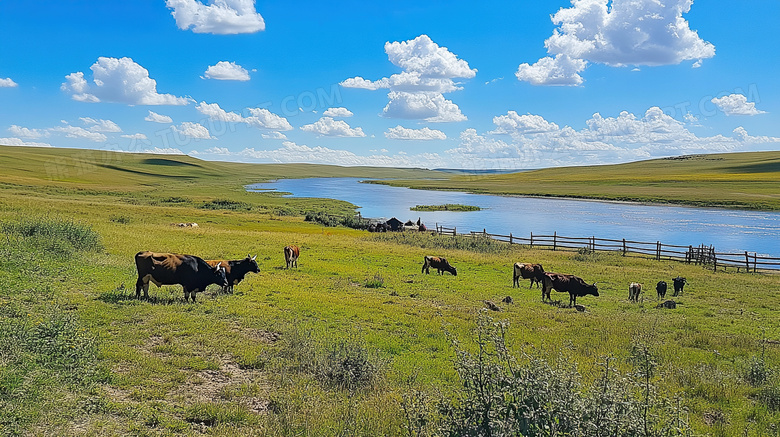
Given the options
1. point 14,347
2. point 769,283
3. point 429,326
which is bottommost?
point 769,283

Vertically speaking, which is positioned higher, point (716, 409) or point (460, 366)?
point (460, 366)

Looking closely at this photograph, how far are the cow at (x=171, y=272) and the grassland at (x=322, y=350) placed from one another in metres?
0.43

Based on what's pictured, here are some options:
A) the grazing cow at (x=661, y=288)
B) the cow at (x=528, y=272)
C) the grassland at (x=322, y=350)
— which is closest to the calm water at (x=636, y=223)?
the grazing cow at (x=661, y=288)

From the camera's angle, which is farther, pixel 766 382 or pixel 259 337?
pixel 259 337

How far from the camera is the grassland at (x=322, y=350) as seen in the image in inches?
224

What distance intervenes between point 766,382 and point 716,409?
2041mm

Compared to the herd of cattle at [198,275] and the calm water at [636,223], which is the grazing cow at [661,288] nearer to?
the herd of cattle at [198,275]

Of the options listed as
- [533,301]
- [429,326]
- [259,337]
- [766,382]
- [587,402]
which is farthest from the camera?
[533,301]

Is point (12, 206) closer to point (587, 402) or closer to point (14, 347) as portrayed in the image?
point (14, 347)

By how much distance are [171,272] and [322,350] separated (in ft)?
18.3

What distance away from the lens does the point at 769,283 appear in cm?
2430

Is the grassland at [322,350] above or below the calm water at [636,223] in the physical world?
above

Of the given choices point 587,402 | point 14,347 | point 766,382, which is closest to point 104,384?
point 14,347

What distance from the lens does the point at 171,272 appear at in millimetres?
11797
